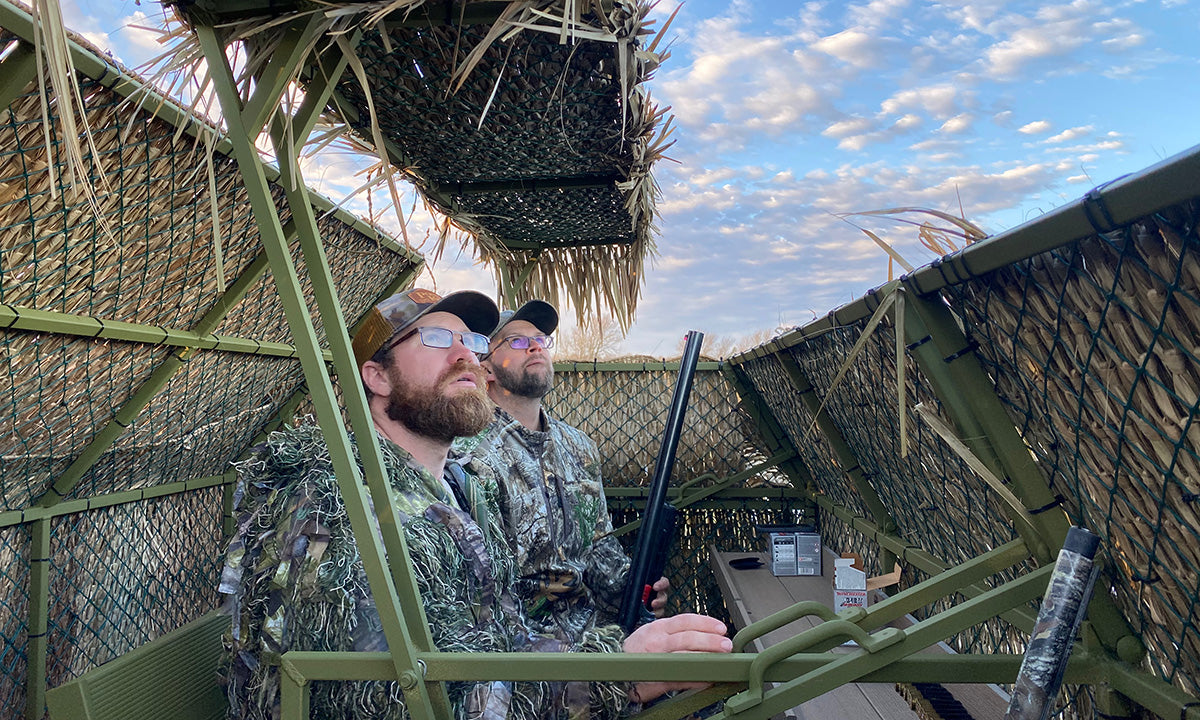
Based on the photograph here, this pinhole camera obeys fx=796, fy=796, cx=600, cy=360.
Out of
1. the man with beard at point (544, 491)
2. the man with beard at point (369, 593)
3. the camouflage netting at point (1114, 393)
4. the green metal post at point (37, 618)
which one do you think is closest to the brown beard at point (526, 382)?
the man with beard at point (544, 491)

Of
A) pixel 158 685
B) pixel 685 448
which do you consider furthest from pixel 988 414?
pixel 685 448

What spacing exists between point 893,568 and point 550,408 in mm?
2403

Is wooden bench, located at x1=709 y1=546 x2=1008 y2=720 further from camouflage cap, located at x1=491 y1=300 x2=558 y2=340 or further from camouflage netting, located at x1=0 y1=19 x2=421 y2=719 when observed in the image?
camouflage netting, located at x1=0 y1=19 x2=421 y2=719

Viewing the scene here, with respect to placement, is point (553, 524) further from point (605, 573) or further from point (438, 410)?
point (438, 410)

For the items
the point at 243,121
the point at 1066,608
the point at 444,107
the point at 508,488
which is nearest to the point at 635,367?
A: the point at 508,488

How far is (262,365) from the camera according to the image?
11.3 ft

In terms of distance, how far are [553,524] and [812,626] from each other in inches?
42.4

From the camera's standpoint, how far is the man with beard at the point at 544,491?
2.94 metres

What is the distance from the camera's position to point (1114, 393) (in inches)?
43.7

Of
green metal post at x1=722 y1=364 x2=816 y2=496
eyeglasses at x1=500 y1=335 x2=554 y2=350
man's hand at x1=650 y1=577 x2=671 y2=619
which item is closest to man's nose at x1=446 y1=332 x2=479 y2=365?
man's hand at x1=650 y1=577 x2=671 y2=619

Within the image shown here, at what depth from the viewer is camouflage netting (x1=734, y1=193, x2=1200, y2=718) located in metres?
0.95

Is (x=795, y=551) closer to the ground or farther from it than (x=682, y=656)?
closer to the ground

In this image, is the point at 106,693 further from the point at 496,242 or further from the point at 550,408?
the point at 550,408

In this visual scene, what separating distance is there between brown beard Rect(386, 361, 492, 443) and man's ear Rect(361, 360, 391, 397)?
0.02 m
